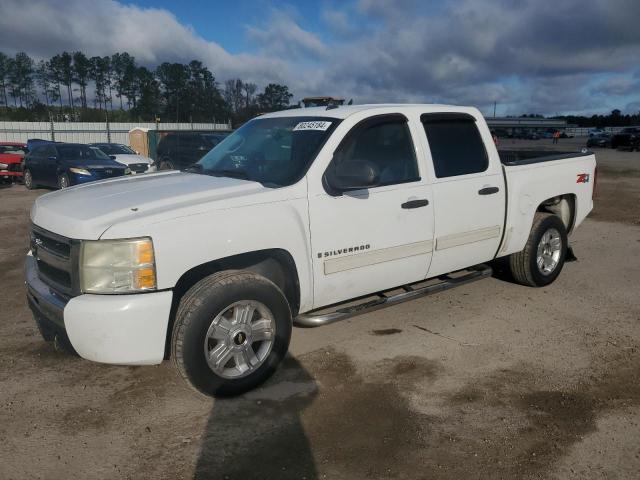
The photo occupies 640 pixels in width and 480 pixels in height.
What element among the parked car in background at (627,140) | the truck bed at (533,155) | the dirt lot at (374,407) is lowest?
the dirt lot at (374,407)

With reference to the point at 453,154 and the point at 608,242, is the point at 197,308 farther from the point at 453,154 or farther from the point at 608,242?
the point at 608,242

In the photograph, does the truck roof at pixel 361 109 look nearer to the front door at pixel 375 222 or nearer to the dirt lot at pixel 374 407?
the front door at pixel 375 222

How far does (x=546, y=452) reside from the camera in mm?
3021

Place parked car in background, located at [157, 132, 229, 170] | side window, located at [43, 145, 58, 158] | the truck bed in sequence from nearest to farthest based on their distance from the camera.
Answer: the truck bed
side window, located at [43, 145, 58, 158]
parked car in background, located at [157, 132, 229, 170]

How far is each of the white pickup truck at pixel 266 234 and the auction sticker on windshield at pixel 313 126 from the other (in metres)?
0.01

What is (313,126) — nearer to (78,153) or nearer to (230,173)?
(230,173)

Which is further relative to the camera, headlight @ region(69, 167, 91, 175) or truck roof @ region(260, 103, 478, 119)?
headlight @ region(69, 167, 91, 175)

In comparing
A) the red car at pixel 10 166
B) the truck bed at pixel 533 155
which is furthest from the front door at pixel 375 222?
the red car at pixel 10 166

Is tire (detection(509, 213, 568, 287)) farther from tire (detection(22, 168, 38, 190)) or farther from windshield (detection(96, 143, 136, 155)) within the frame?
windshield (detection(96, 143, 136, 155))

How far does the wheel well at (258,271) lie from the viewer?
348 cm

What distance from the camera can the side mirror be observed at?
376 centimetres

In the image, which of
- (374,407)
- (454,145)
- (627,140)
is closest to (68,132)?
(627,140)

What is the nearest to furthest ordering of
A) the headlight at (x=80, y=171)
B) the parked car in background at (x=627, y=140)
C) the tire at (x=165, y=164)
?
the headlight at (x=80, y=171) < the tire at (x=165, y=164) < the parked car in background at (x=627, y=140)

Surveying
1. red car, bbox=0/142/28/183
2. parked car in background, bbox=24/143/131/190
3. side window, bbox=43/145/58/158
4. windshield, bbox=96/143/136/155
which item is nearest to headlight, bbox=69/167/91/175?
parked car in background, bbox=24/143/131/190
